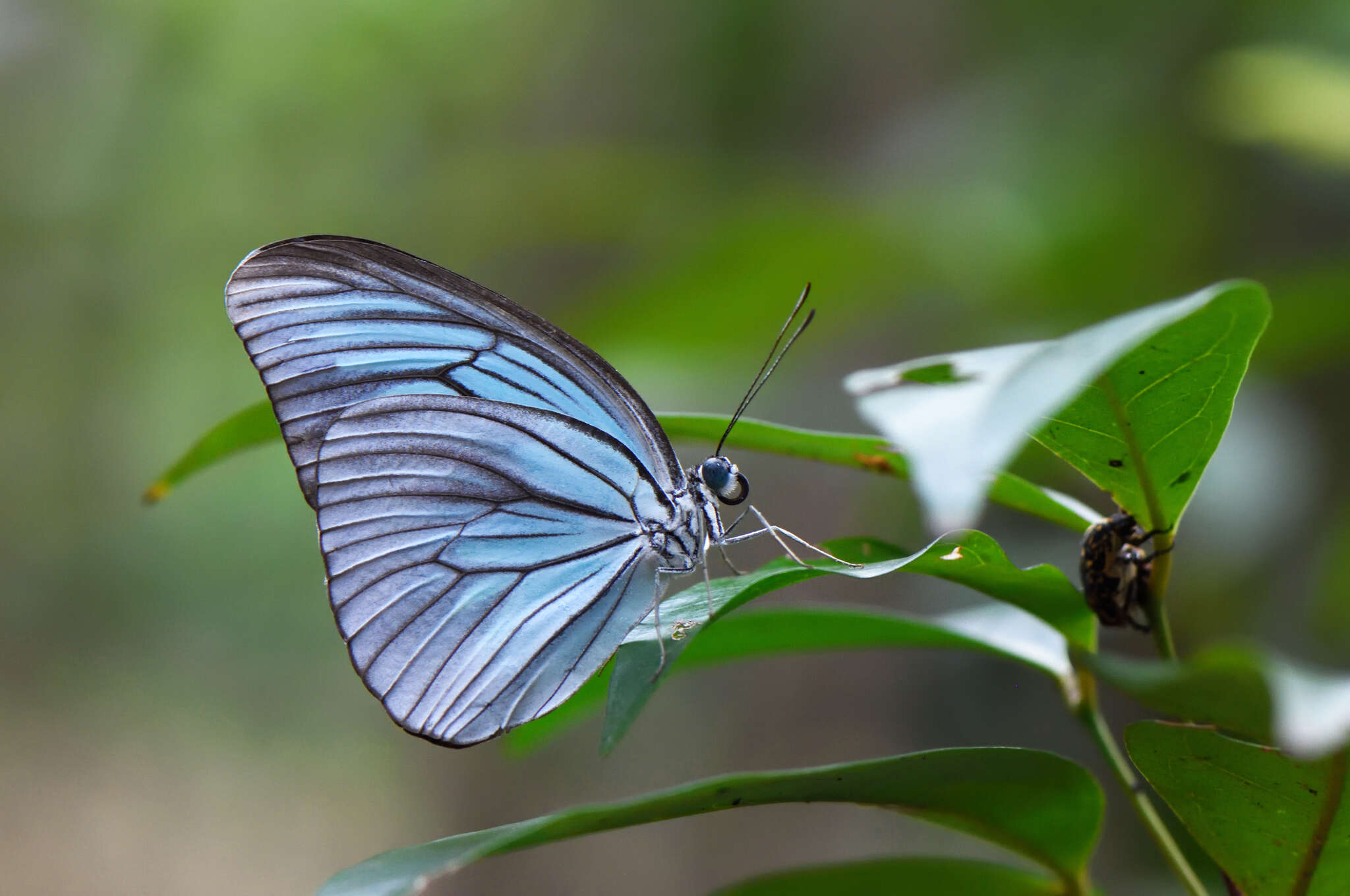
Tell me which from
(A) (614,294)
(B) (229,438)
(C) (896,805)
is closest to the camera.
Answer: (C) (896,805)

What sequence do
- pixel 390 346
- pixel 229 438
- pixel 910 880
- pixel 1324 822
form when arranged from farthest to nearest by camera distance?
1. pixel 390 346
2. pixel 229 438
3. pixel 910 880
4. pixel 1324 822

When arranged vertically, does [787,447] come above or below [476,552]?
above

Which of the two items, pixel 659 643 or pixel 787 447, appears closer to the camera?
pixel 659 643

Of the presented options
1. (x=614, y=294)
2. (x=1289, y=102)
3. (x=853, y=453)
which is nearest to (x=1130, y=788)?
(x=853, y=453)

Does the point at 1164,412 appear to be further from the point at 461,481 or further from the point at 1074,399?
the point at 461,481

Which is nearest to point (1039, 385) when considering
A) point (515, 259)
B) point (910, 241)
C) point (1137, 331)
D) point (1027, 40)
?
point (1137, 331)

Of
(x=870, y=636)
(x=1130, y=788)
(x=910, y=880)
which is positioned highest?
→ (x=870, y=636)

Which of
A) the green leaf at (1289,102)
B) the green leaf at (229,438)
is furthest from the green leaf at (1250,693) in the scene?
the green leaf at (1289,102)
